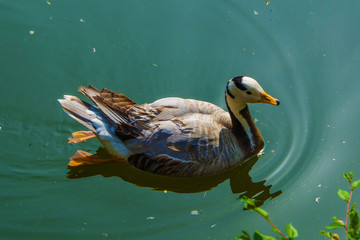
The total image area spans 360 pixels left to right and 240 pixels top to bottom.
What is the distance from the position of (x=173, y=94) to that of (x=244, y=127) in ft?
4.75

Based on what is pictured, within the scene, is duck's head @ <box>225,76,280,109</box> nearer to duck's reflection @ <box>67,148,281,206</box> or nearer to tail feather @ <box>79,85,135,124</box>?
duck's reflection @ <box>67,148,281,206</box>

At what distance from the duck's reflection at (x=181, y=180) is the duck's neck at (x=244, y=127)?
36cm

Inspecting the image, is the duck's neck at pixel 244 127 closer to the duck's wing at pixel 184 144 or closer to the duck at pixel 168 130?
the duck at pixel 168 130

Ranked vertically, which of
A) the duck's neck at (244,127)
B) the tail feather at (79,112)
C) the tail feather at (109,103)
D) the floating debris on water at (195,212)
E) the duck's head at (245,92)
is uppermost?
the duck's head at (245,92)

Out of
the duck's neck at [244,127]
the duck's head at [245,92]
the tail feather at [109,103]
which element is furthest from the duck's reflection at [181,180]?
the duck's head at [245,92]

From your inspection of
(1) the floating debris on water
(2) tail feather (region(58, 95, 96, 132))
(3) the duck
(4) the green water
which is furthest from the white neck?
(2) tail feather (region(58, 95, 96, 132))

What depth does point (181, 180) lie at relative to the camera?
7.17 meters

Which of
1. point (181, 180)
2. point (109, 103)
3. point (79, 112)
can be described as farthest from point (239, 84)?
point (79, 112)

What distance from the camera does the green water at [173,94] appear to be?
6590 millimetres

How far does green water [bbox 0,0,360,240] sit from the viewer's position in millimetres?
6590

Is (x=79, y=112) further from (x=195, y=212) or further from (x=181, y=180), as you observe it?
(x=195, y=212)

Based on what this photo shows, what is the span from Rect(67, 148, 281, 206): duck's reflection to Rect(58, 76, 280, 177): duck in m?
0.13

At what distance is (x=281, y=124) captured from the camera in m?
7.84

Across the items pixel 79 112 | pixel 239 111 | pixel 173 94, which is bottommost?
pixel 79 112
